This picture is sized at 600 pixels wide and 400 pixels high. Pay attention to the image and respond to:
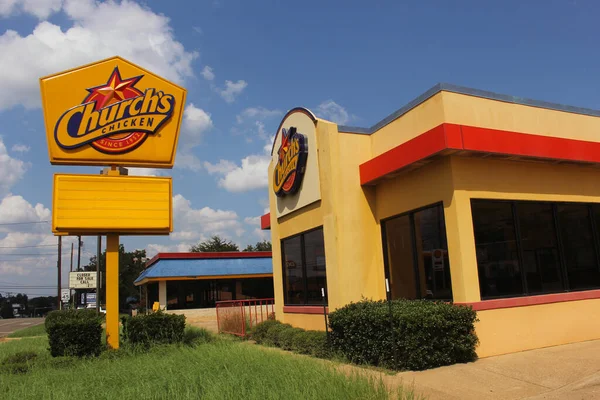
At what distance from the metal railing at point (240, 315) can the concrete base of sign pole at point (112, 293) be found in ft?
16.0

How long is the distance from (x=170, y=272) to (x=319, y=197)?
71.1ft

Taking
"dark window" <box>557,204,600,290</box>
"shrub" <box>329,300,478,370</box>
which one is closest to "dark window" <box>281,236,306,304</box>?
"shrub" <box>329,300,478,370</box>

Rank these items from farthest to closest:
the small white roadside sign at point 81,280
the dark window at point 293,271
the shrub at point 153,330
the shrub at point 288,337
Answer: the small white roadside sign at point 81,280 < the dark window at point 293,271 < the shrub at point 288,337 < the shrub at point 153,330

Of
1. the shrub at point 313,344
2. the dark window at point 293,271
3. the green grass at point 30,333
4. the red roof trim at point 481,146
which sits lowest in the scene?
the green grass at point 30,333

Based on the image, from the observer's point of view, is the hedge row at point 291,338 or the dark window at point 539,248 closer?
the dark window at point 539,248

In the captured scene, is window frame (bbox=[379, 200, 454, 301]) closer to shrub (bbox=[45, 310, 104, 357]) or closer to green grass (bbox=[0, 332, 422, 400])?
green grass (bbox=[0, 332, 422, 400])

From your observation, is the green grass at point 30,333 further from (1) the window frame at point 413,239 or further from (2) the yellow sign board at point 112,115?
(1) the window frame at point 413,239

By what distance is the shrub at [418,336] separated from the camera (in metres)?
9.05

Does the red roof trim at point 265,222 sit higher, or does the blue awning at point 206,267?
the red roof trim at point 265,222

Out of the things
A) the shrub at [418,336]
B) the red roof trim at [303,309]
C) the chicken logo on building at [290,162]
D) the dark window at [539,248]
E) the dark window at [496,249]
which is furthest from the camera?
the chicken logo on building at [290,162]

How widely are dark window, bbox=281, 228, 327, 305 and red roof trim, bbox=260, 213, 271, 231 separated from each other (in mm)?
2036

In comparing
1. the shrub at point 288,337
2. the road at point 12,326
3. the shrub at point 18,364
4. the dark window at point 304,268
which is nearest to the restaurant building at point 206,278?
the road at point 12,326

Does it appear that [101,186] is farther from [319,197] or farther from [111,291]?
[319,197]

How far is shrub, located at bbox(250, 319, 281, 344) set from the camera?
601 inches
